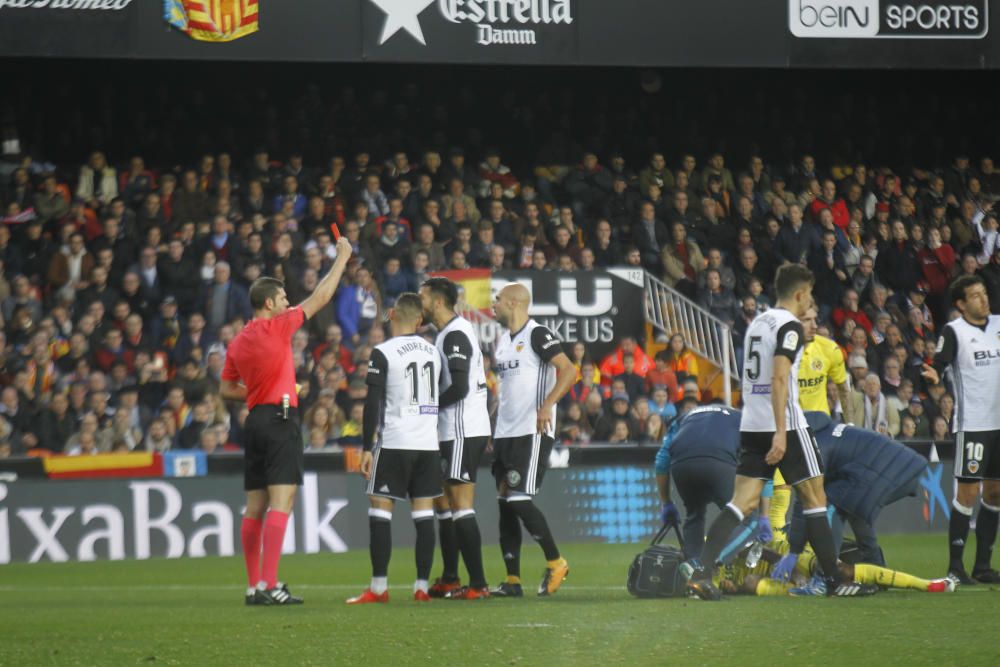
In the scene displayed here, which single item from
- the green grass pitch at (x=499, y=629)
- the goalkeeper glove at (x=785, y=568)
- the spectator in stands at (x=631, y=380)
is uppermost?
the spectator in stands at (x=631, y=380)

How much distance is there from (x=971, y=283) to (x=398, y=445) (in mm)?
4043

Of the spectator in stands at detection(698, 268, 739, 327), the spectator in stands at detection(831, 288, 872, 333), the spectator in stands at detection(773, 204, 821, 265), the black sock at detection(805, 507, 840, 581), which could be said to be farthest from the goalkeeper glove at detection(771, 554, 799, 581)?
the spectator in stands at detection(773, 204, 821, 265)

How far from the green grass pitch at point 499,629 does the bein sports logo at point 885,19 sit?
36.8 feet

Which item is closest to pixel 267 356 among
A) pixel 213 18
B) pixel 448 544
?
pixel 448 544

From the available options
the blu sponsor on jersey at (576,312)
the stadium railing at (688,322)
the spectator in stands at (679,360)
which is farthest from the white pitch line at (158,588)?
the stadium railing at (688,322)

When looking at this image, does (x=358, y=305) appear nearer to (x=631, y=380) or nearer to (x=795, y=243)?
(x=631, y=380)

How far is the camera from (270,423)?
9.32 metres

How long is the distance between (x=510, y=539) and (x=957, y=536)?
118 inches

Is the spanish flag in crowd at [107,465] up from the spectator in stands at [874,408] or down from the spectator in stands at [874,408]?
down

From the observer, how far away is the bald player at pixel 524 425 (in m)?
9.77

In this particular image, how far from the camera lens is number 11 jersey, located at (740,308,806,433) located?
8.82 m

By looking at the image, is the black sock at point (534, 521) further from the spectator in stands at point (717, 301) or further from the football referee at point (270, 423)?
the spectator in stands at point (717, 301)

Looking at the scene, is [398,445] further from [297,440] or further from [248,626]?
[248,626]

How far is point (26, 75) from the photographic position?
20.8 metres
